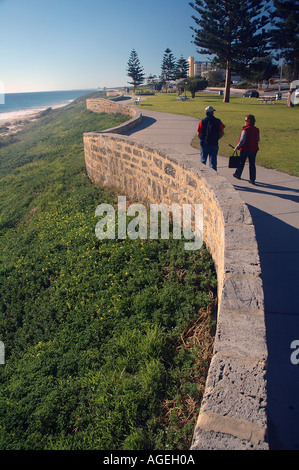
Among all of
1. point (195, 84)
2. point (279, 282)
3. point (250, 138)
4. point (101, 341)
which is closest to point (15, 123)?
point (195, 84)

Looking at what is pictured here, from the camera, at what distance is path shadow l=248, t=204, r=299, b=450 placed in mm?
2299

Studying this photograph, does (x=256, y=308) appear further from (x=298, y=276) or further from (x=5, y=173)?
(x=5, y=173)

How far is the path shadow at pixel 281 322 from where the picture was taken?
2.30 metres

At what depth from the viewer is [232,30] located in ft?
103

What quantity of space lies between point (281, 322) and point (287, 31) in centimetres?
3188

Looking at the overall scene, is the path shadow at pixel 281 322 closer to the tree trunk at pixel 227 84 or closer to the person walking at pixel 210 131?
the person walking at pixel 210 131

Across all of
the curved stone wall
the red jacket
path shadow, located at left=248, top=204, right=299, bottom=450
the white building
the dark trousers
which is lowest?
path shadow, located at left=248, top=204, right=299, bottom=450

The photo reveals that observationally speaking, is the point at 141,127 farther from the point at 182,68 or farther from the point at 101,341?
the point at 182,68

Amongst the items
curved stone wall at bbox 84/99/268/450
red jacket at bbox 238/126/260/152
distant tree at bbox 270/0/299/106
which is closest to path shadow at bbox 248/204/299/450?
curved stone wall at bbox 84/99/268/450

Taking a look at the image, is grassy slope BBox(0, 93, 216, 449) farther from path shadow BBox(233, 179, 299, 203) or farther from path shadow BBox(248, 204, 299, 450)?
path shadow BBox(233, 179, 299, 203)

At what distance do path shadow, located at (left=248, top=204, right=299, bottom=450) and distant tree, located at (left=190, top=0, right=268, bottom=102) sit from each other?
105 ft

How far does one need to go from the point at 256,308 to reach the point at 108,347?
2122mm

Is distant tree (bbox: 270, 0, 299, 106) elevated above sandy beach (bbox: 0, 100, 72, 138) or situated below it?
above

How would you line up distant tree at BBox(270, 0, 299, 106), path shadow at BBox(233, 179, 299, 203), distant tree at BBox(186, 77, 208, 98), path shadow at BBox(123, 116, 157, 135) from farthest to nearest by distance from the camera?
distant tree at BBox(186, 77, 208, 98) → distant tree at BBox(270, 0, 299, 106) → path shadow at BBox(123, 116, 157, 135) → path shadow at BBox(233, 179, 299, 203)
